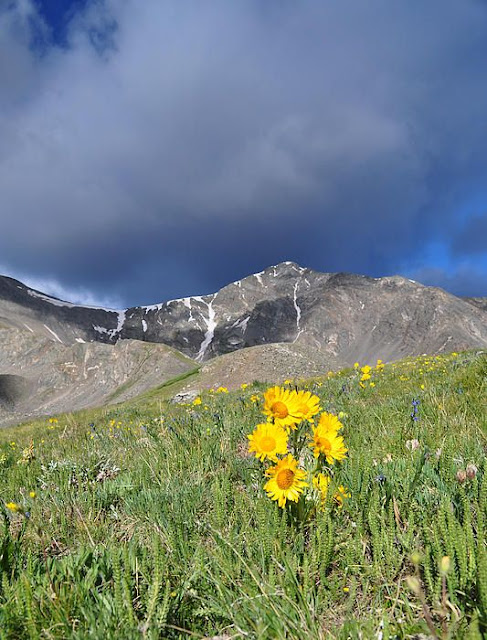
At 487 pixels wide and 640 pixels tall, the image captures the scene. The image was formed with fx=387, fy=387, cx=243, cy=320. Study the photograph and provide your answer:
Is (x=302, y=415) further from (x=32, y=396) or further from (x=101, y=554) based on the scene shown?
(x=32, y=396)

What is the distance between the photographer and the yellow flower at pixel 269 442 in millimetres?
2396

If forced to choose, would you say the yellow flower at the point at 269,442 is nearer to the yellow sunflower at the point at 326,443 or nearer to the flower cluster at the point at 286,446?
the flower cluster at the point at 286,446

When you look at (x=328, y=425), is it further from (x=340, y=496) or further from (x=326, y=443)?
(x=340, y=496)

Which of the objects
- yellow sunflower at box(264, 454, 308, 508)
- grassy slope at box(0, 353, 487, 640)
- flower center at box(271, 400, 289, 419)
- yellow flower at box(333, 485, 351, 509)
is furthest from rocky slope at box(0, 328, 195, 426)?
yellow sunflower at box(264, 454, 308, 508)

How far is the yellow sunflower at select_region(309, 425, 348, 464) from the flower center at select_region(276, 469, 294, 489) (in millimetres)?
261

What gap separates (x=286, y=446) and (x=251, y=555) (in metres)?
0.66

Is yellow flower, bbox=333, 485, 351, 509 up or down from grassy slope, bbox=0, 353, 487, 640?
up

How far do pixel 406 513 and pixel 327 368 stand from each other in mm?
41757

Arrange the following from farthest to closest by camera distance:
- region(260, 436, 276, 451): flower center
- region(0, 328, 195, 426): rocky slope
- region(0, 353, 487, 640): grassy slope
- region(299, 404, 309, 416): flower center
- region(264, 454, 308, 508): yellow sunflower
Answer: region(0, 328, 195, 426): rocky slope
region(299, 404, 309, 416): flower center
region(260, 436, 276, 451): flower center
region(264, 454, 308, 508): yellow sunflower
region(0, 353, 487, 640): grassy slope

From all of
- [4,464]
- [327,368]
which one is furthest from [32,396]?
[4,464]

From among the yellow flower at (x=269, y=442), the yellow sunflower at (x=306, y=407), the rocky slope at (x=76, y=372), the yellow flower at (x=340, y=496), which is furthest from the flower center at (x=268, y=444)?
the rocky slope at (x=76, y=372)

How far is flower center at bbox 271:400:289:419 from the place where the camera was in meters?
2.52

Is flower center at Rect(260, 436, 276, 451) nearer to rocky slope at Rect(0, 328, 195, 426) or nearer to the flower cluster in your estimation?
the flower cluster

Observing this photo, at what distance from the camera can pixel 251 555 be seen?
90.4 inches
